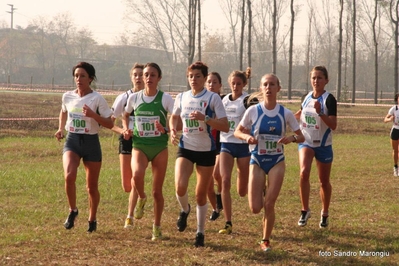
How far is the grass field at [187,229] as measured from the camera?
7594 millimetres

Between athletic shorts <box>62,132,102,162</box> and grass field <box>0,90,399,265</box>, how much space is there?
1001 millimetres

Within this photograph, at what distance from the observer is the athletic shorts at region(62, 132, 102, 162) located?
28.2 feet

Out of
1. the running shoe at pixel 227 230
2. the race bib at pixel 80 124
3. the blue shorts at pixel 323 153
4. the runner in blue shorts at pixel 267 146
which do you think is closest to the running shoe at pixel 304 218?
the blue shorts at pixel 323 153

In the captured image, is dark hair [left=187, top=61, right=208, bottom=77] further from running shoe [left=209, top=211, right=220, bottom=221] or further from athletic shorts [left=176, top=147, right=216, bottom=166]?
running shoe [left=209, top=211, right=220, bottom=221]

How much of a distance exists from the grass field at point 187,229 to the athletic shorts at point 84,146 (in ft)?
3.28

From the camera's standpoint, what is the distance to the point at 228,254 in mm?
7715

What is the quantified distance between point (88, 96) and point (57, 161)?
9.89m

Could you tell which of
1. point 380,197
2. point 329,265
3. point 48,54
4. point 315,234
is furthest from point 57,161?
point 48,54

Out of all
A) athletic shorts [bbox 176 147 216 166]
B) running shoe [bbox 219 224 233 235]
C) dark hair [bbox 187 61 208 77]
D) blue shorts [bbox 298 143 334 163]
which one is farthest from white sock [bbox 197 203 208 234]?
blue shorts [bbox 298 143 334 163]

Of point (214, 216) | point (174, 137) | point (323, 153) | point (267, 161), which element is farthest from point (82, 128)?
point (323, 153)

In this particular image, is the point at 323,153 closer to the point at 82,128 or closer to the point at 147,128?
the point at 147,128

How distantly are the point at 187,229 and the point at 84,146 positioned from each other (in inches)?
71.6

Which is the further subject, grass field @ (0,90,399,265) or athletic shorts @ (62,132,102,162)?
athletic shorts @ (62,132,102,162)

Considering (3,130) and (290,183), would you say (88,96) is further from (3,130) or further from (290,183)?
(3,130)
